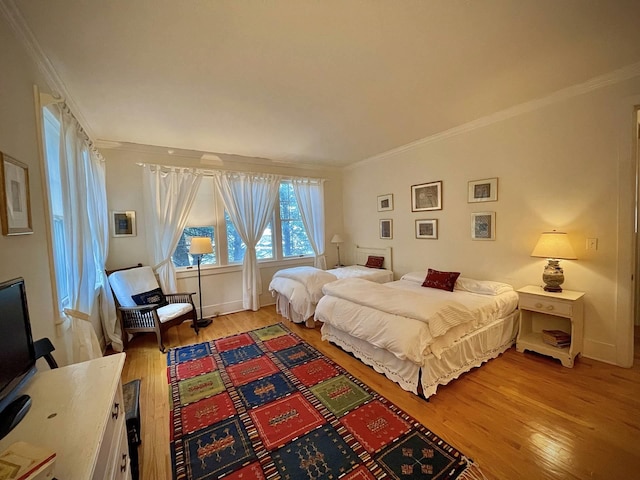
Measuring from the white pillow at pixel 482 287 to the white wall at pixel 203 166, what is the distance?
2786mm

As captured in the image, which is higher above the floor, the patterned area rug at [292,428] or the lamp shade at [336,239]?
the lamp shade at [336,239]

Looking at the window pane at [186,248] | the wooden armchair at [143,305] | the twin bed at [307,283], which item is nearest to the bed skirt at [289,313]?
the twin bed at [307,283]

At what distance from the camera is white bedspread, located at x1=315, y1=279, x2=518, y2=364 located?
2217mm

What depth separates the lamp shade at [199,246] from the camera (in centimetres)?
380

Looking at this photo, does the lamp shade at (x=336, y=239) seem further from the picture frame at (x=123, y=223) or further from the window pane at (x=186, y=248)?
the picture frame at (x=123, y=223)

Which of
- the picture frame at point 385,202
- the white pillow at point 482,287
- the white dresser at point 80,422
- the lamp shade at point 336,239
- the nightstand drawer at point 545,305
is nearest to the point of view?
the white dresser at point 80,422

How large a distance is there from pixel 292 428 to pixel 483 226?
3148 millimetres

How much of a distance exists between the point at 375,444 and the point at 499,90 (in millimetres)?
3224

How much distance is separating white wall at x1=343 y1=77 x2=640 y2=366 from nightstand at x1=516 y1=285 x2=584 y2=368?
0.63 ft

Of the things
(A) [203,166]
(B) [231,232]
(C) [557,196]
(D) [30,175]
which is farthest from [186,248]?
(C) [557,196]

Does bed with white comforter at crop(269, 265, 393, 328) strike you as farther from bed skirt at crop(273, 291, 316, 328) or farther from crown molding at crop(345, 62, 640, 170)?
crown molding at crop(345, 62, 640, 170)

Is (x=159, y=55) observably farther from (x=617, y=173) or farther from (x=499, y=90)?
(x=617, y=173)

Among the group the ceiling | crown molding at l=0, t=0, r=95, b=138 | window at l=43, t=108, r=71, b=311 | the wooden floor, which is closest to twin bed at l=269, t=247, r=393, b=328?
the wooden floor

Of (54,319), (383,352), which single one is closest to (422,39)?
(383,352)
